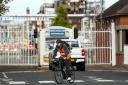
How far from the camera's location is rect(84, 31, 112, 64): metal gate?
41.2 metres

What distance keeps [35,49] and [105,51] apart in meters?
4.96

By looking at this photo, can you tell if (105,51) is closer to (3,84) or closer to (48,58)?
(48,58)

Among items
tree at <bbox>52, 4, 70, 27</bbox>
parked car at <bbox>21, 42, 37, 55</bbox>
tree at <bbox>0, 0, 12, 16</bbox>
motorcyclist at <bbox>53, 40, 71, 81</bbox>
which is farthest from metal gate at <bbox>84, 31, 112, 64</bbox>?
tree at <bbox>52, 4, 70, 27</bbox>

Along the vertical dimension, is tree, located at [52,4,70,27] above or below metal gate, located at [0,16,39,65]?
above

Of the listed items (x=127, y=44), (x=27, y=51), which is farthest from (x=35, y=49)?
(x=127, y=44)

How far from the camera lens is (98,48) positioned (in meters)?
41.4

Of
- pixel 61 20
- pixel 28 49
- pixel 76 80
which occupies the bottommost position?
pixel 76 80

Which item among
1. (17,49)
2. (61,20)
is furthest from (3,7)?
(61,20)

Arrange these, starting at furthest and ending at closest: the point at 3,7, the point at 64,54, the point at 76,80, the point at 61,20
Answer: the point at 61,20
the point at 3,7
the point at 76,80
the point at 64,54

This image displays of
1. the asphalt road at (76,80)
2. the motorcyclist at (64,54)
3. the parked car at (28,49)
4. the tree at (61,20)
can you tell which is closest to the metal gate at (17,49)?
the parked car at (28,49)

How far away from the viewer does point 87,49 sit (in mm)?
41375

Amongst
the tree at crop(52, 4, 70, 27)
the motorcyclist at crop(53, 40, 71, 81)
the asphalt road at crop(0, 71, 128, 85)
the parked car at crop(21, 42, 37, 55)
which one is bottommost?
the asphalt road at crop(0, 71, 128, 85)

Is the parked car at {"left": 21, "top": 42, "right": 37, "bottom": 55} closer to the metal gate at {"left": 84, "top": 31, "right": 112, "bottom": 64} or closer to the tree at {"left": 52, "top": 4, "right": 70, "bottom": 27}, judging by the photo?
→ the metal gate at {"left": 84, "top": 31, "right": 112, "bottom": 64}

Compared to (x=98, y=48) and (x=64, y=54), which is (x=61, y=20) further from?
(x=64, y=54)
